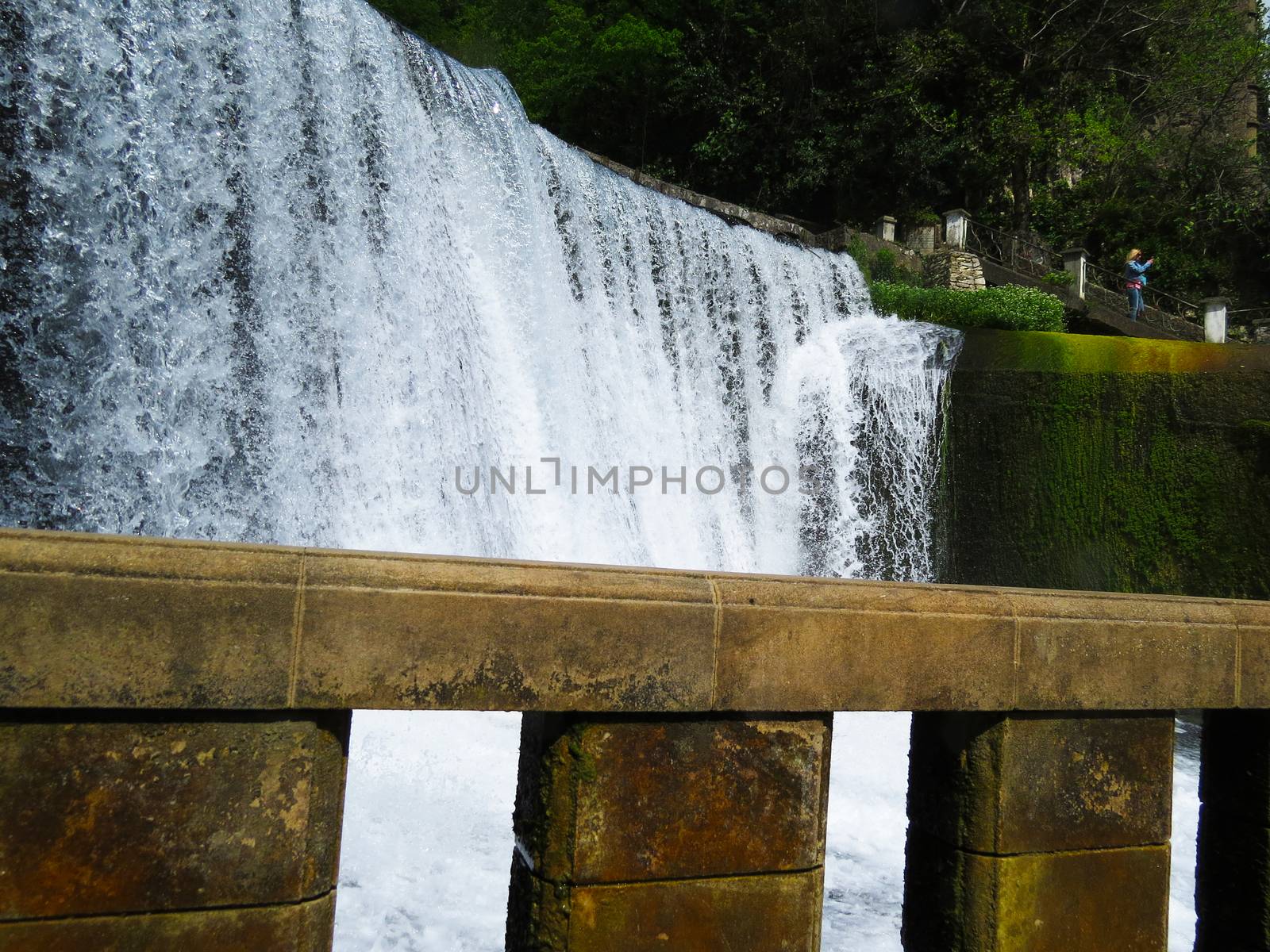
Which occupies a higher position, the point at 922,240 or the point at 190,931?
the point at 922,240

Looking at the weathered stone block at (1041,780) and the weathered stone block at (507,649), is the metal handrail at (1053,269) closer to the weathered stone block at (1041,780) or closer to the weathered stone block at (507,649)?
the weathered stone block at (1041,780)

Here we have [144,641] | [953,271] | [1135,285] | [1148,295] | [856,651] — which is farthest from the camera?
[1148,295]

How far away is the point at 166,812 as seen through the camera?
162 centimetres

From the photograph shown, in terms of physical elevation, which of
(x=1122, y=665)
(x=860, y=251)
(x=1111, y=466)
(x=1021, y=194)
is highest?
(x=1021, y=194)

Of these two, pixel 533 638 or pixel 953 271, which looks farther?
pixel 953 271

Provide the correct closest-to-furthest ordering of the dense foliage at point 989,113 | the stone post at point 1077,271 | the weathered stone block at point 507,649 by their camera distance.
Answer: the weathered stone block at point 507,649, the stone post at point 1077,271, the dense foliage at point 989,113

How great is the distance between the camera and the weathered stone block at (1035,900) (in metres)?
2.24

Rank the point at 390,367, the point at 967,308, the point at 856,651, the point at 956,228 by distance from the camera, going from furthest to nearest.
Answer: the point at 956,228, the point at 967,308, the point at 390,367, the point at 856,651

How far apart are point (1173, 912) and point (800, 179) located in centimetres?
2236

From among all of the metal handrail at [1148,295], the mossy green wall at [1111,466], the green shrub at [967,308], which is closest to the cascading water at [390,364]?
the mossy green wall at [1111,466]

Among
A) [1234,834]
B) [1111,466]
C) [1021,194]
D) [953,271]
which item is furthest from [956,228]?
[1234,834]

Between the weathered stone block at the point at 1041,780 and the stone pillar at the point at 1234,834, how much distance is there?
419mm

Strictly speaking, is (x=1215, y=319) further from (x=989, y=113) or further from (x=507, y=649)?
(x=507, y=649)

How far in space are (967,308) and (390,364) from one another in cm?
960
